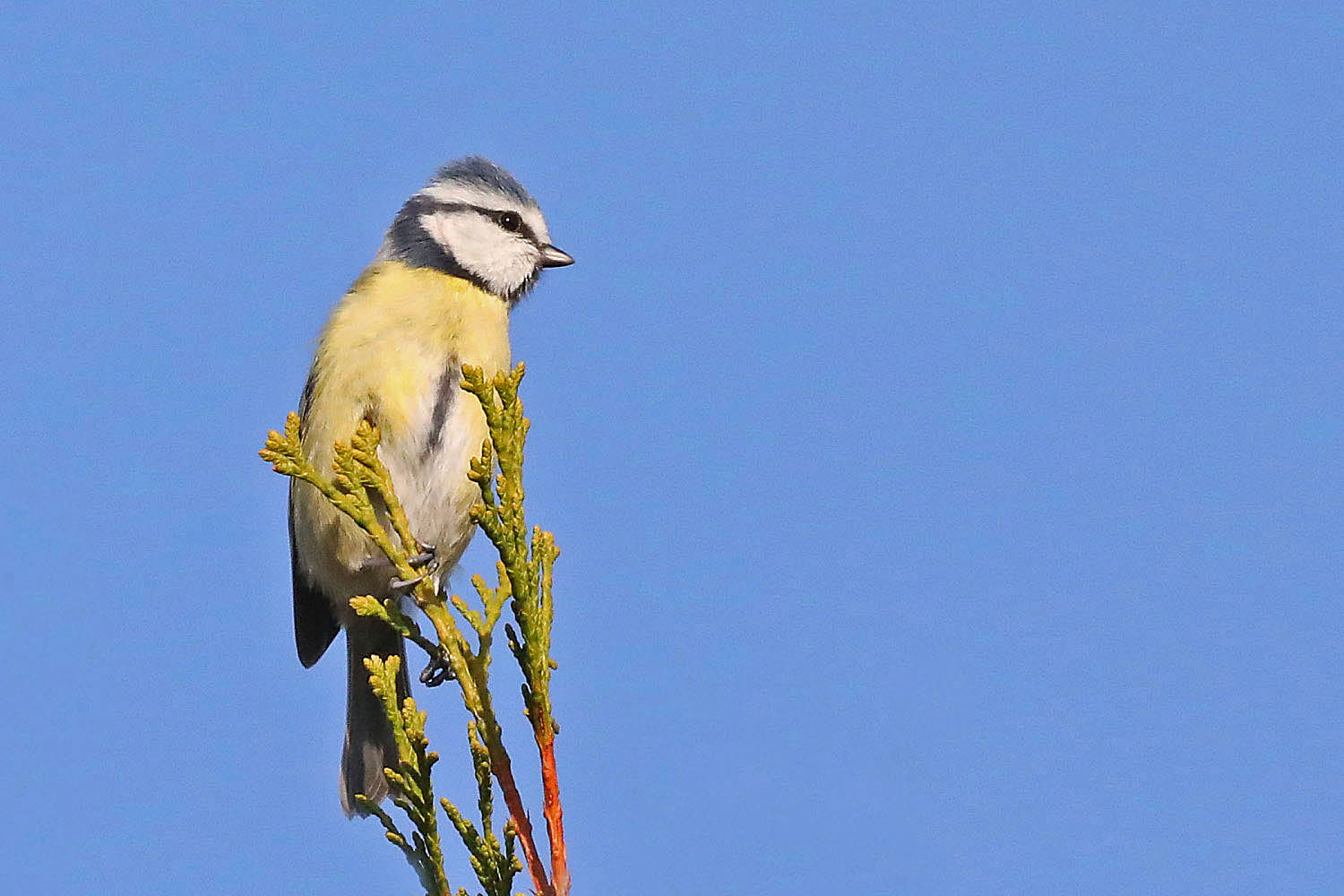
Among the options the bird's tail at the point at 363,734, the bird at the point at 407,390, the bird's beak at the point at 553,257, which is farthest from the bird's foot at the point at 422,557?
the bird's beak at the point at 553,257

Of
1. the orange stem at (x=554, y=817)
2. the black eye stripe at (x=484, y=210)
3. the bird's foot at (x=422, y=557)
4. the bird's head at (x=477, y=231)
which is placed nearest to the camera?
the orange stem at (x=554, y=817)

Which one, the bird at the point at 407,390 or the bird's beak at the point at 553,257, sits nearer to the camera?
the bird at the point at 407,390

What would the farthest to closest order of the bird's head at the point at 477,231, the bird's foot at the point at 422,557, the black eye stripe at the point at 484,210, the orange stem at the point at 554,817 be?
1. the black eye stripe at the point at 484,210
2. the bird's head at the point at 477,231
3. the bird's foot at the point at 422,557
4. the orange stem at the point at 554,817

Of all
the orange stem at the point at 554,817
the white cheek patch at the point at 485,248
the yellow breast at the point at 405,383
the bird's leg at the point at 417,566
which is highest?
the white cheek patch at the point at 485,248

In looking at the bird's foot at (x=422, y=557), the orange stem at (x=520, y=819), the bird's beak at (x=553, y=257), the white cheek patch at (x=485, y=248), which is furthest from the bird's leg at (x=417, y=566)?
the bird's beak at (x=553, y=257)

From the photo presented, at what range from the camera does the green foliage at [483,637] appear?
274 cm

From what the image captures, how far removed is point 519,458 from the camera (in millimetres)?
2975

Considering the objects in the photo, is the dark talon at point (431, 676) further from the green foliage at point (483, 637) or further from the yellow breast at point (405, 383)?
the green foliage at point (483, 637)

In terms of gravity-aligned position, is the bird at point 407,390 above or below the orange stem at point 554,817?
above

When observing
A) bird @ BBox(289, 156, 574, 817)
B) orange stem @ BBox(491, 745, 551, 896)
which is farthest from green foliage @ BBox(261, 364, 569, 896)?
bird @ BBox(289, 156, 574, 817)

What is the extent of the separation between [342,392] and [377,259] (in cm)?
88

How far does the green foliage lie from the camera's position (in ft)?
9.00

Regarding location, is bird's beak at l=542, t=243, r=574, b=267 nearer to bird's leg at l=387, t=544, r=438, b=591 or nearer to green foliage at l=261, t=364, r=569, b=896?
bird's leg at l=387, t=544, r=438, b=591

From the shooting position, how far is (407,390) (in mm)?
4215
